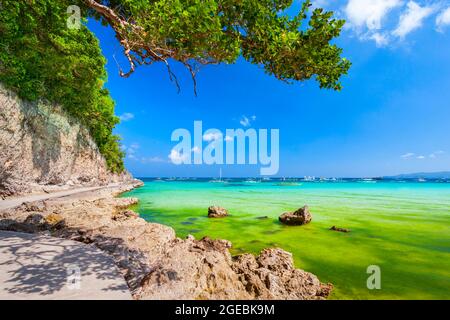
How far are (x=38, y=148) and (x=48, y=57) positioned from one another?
9.21m

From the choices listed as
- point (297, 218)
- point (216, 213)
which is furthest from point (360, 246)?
point (216, 213)

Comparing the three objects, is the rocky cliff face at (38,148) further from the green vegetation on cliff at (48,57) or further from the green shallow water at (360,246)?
the green shallow water at (360,246)

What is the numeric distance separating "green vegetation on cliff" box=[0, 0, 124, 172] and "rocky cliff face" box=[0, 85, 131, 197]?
1.31 meters

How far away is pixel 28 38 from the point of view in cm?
1482

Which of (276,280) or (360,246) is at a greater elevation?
(276,280)

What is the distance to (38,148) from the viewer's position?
21.5m

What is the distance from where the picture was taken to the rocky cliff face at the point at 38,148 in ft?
55.9

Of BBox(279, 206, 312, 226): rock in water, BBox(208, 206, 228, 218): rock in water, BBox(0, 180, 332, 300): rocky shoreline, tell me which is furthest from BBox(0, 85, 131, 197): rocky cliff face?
BBox(279, 206, 312, 226): rock in water

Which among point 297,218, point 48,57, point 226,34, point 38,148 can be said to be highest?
point 48,57

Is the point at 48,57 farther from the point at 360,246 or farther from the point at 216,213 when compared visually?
the point at 360,246

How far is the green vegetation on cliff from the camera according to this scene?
422 inches

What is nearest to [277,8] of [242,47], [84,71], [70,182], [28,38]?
[242,47]

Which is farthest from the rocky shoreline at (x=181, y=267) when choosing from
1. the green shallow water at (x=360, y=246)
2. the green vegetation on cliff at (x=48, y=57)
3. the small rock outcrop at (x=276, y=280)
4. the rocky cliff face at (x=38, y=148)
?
the rocky cliff face at (x=38, y=148)
